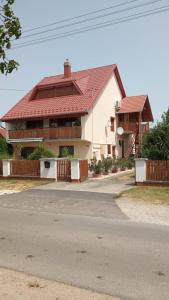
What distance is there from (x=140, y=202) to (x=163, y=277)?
695 cm

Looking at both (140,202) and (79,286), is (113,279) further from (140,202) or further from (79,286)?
(140,202)

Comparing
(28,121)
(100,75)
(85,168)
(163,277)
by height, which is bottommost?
(163,277)

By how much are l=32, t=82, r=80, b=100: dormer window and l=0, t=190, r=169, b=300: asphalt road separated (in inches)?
756

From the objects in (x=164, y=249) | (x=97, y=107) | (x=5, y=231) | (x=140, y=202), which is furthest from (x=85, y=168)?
(x=164, y=249)

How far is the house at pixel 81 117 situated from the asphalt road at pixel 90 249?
52.1 feet

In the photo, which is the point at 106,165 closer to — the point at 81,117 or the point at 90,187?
the point at 81,117

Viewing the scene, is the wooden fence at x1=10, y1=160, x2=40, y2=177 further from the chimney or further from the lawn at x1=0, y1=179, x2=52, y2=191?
the chimney

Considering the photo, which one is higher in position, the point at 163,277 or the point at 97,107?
the point at 97,107

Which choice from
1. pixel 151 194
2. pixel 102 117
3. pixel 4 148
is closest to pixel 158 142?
pixel 151 194

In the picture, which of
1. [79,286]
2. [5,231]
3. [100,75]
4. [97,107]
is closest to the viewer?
[79,286]

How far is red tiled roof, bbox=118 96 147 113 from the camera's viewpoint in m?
29.6

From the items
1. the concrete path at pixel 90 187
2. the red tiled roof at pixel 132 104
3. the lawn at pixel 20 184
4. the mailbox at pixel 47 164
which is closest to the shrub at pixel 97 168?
the concrete path at pixel 90 187

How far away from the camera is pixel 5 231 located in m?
7.62

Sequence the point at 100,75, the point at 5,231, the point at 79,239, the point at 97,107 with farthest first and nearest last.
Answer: the point at 100,75
the point at 97,107
the point at 5,231
the point at 79,239
